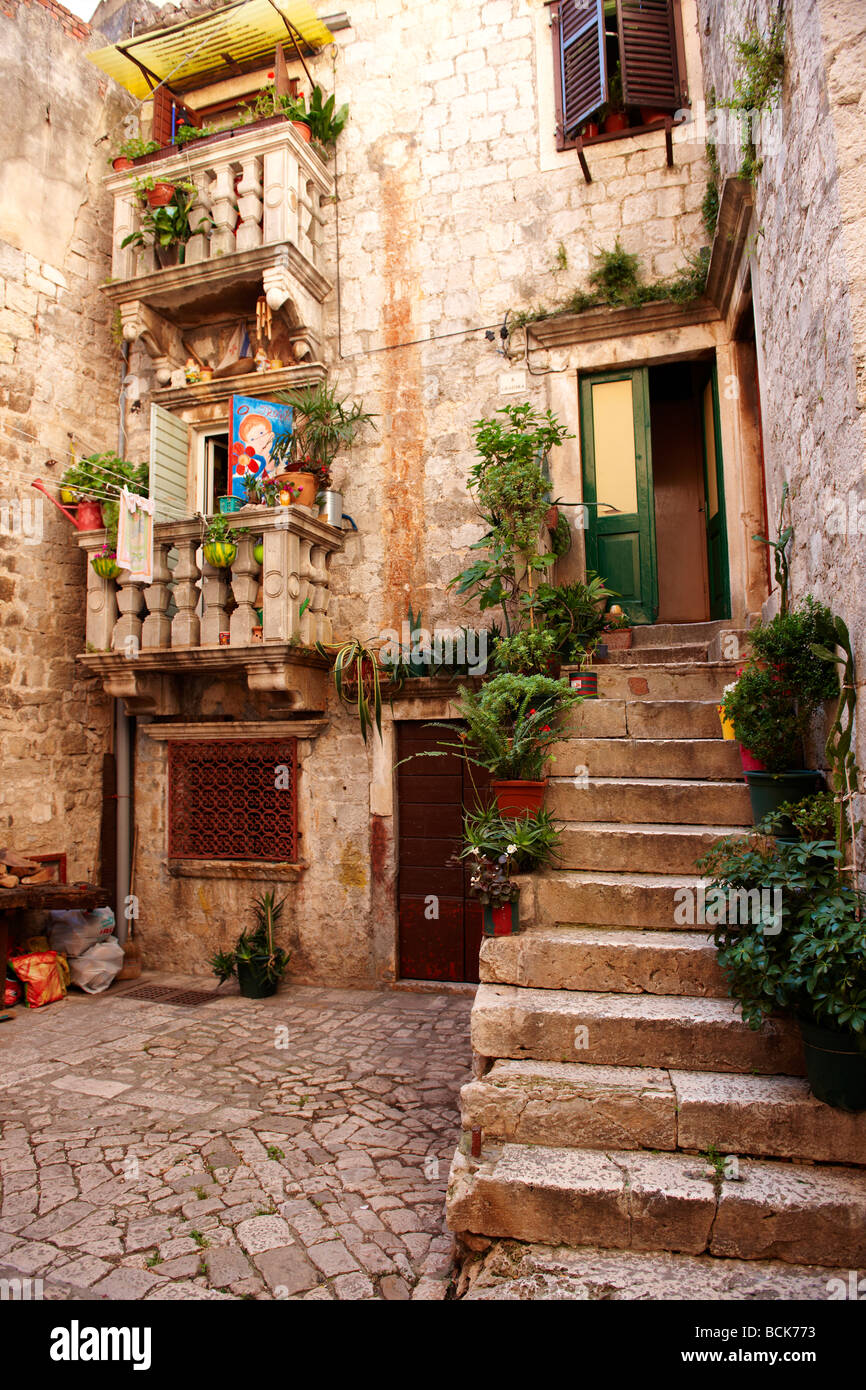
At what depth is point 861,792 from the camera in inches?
120

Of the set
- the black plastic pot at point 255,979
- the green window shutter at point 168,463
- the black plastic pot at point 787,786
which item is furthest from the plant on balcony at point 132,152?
the black plastic pot at point 787,786

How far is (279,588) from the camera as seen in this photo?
6613mm

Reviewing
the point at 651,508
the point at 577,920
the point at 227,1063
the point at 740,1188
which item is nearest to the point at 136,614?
the point at 227,1063

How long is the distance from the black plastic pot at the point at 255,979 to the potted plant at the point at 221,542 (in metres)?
3.39

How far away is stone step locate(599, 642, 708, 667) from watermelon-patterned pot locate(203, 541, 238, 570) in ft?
10.7

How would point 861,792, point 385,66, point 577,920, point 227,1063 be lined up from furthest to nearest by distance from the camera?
point 385,66, point 227,1063, point 577,920, point 861,792

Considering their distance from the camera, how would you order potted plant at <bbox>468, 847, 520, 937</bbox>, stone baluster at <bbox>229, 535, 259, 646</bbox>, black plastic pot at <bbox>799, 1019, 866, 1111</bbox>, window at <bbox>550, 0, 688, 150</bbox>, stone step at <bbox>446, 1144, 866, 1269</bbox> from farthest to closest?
stone baluster at <bbox>229, 535, 259, 646</bbox>, window at <bbox>550, 0, 688, 150</bbox>, potted plant at <bbox>468, 847, 520, 937</bbox>, black plastic pot at <bbox>799, 1019, 866, 1111</bbox>, stone step at <bbox>446, 1144, 866, 1269</bbox>

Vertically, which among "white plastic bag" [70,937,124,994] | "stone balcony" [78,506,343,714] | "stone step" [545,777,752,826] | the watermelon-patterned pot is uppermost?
the watermelon-patterned pot

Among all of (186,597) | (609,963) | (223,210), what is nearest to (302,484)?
(186,597)

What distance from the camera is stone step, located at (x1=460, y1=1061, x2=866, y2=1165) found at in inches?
108

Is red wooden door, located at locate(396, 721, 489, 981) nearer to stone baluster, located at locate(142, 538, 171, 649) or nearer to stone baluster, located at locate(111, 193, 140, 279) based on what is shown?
stone baluster, located at locate(142, 538, 171, 649)

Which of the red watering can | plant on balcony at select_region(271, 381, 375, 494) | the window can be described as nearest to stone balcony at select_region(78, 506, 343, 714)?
the red watering can
